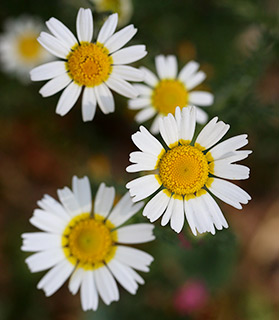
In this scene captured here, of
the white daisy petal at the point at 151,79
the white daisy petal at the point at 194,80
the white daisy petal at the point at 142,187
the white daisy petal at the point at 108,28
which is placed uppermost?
the white daisy petal at the point at 151,79

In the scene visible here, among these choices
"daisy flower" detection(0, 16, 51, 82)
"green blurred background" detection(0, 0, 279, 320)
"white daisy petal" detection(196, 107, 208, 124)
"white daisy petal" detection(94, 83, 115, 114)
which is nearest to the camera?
"white daisy petal" detection(94, 83, 115, 114)

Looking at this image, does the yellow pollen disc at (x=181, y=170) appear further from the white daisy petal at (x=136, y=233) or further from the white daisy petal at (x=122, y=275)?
the white daisy petal at (x=122, y=275)

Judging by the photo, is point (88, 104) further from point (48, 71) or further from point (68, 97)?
point (48, 71)

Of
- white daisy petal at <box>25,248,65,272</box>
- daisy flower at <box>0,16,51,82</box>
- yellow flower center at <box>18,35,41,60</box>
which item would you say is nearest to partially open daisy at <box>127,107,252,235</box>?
white daisy petal at <box>25,248,65,272</box>

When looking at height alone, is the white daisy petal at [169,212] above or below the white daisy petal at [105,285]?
above

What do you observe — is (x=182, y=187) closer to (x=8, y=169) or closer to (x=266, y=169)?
(x=266, y=169)

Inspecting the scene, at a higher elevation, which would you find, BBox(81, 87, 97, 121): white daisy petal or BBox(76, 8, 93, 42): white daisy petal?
BBox(76, 8, 93, 42): white daisy petal

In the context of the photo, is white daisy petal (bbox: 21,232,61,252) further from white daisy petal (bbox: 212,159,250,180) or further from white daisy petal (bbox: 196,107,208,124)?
white daisy petal (bbox: 196,107,208,124)

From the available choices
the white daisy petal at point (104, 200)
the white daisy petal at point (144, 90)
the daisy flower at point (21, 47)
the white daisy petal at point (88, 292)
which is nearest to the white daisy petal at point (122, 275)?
the white daisy petal at point (88, 292)
